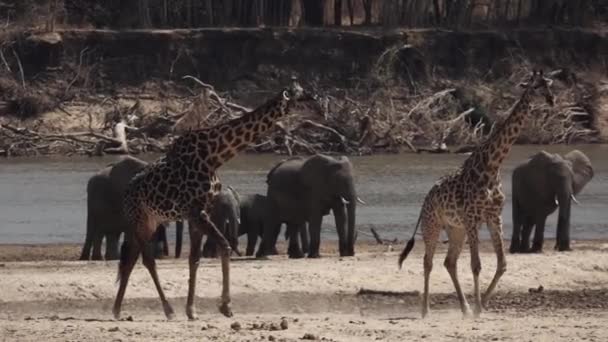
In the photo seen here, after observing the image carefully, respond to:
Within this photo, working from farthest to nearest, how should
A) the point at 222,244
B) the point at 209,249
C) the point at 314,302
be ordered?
the point at 209,249
the point at 314,302
the point at 222,244

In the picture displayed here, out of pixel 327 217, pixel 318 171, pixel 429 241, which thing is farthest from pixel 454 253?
pixel 327 217

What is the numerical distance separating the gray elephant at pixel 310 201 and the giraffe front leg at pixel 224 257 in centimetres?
751

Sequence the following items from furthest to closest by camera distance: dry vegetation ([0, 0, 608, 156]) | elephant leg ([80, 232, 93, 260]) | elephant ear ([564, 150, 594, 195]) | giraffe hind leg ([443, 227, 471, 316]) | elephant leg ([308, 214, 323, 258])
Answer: dry vegetation ([0, 0, 608, 156]) → elephant ear ([564, 150, 594, 195]) → elephant leg ([80, 232, 93, 260]) → elephant leg ([308, 214, 323, 258]) → giraffe hind leg ([443, 227, 471, 316])

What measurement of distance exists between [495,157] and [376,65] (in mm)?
34357

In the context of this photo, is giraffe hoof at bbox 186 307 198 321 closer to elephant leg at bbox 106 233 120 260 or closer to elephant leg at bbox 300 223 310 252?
elephant leg at bbox 106 233 120 260

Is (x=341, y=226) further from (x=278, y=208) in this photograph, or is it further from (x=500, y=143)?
(x=500, y=143)

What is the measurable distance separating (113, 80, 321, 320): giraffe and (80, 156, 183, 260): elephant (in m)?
7.79

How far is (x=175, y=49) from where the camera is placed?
5109 centimetres

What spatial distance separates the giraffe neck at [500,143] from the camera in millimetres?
16422

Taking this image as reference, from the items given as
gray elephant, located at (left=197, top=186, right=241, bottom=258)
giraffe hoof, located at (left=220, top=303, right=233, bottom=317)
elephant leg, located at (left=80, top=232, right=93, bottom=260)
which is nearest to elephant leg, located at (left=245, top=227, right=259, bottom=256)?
gray elephant, located at (left=197, top=186, right=241, bottom=258)

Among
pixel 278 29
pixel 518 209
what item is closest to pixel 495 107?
pixel 278 29

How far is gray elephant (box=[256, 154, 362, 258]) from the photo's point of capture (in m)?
23.8

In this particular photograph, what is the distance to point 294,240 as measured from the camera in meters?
24.6

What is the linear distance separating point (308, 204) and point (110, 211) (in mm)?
2728
